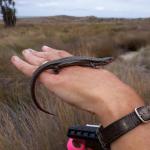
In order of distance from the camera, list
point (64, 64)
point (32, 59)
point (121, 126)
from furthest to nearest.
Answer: point (32, 59) < point (64, 64) < point (121, 126)

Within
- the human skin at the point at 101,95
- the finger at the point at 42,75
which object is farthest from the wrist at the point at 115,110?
the finger at the point at 42,75

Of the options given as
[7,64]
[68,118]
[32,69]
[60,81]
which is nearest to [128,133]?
[60,81]

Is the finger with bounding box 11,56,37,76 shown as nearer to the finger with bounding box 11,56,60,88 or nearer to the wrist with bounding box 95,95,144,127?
the finger with bounding box 11,56,60,88

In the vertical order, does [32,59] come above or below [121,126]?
above

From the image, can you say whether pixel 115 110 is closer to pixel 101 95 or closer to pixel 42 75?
pixel 101 95

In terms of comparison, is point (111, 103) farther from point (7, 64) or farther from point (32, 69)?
point (7, 64)

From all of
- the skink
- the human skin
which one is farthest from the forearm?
the skink

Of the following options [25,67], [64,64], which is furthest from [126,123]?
[25,67]

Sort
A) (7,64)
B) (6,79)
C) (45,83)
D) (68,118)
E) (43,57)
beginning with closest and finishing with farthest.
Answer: (45,83)
(43,57)
(68,118)
(6,79)
(7,64)
